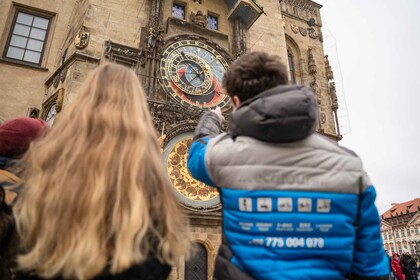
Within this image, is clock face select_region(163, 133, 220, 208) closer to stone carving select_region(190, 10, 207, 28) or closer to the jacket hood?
stone carving select_region(190, 10, 207, 28)

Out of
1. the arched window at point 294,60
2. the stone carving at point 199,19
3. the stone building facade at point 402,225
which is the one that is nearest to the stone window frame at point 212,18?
the stone carving at point 199,19

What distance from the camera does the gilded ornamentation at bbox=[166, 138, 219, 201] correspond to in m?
6.74

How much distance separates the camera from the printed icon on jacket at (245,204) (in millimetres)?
1223

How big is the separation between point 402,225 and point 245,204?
6975 cm

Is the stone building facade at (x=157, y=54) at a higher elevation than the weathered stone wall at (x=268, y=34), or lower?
lower

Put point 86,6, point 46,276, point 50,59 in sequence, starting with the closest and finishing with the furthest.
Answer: point 46,276, point 86,6, point 50,59

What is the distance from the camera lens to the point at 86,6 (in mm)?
7781

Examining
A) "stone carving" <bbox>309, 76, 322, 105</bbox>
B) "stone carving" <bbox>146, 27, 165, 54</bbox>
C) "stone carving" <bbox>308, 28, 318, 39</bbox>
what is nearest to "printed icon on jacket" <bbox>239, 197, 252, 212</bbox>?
"stone carving" <bbox>146, 27, 165, 54</bbox>

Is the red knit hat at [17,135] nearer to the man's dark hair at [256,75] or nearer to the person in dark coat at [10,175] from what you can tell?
the person in dark coat at [10,175]

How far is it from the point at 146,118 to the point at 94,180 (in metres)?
0.35

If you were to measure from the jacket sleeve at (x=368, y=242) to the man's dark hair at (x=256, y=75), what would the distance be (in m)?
0.59

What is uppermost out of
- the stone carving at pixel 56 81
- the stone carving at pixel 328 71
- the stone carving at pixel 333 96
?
the stone carving at pixel 328 71

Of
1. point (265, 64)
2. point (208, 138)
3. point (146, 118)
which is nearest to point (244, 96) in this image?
point (265, 64)

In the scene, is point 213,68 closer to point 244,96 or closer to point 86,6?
point 86,6
